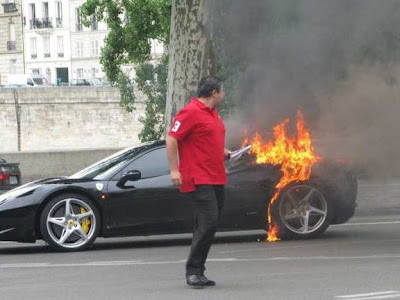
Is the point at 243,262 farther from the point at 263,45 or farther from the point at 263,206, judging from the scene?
the point at 263,45

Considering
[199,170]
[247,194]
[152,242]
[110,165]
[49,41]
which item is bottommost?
[152,242]

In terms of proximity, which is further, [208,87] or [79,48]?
[79,48]

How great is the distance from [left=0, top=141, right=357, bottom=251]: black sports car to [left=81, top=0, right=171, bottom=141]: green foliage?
55.6ft

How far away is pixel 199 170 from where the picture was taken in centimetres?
988

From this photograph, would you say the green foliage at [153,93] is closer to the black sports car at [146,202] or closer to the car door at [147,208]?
the black sports car at [146,202]

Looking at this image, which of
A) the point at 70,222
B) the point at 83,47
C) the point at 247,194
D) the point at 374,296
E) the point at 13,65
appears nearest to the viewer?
the point at 374,296

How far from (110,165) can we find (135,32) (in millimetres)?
18089

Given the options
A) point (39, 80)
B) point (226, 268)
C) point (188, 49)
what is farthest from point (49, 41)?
point (226, 268)

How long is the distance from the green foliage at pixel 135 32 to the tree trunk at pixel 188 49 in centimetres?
1114

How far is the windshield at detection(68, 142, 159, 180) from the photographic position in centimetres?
1376

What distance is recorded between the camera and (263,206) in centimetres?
1384

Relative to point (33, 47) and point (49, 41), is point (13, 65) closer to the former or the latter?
point (33, 47)

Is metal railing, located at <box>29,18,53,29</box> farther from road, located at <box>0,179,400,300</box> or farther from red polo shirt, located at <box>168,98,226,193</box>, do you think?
red polo shirt, located at <box>168,98,226,193</box>

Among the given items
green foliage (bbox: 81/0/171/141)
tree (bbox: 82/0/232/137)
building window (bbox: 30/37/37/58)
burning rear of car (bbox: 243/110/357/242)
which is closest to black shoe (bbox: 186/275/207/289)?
burning rear of car (bbox: 243/110/357/242)
